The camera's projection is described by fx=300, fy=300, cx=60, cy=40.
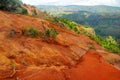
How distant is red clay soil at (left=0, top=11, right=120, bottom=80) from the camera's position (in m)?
13.1

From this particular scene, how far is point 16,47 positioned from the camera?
14.8 m

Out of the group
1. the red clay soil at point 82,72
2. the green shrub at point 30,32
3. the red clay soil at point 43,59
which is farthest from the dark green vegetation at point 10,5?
the red clay soil at point 82,72

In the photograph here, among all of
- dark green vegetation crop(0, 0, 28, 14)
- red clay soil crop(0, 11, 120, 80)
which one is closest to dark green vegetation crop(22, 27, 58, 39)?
red clay soil crop(0, 11, 120, 80)

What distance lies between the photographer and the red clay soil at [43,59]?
13.1m

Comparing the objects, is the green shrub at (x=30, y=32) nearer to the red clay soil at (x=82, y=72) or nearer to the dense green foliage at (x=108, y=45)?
the red clay soil at (x=82, y=72)

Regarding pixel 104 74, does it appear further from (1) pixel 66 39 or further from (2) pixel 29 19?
(2) pixel 29 19

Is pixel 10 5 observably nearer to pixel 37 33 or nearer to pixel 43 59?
pixel 37 33

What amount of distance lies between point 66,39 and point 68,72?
561 cm

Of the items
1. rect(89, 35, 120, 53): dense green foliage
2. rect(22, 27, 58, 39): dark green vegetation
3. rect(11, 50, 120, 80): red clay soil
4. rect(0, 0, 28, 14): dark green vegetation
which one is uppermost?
rect(0, 0, 28, 14): dark green vegetation

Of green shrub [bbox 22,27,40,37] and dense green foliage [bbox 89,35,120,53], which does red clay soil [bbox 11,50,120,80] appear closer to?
green shrub [bbox 22,27,40,37]

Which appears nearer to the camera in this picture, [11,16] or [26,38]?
[26,38]

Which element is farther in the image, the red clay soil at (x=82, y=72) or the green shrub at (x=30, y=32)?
the green shrub at (x=30, y=32)

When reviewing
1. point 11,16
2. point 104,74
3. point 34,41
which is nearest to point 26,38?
point 34,41

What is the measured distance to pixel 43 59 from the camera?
1484 cm
